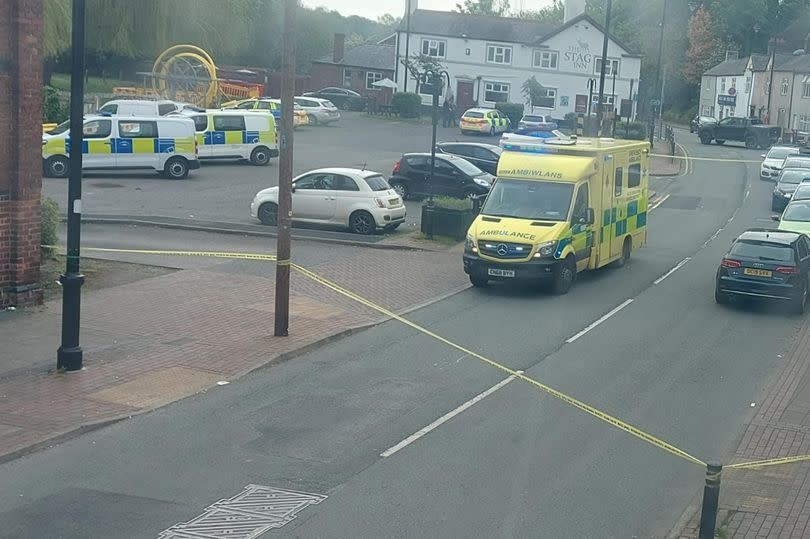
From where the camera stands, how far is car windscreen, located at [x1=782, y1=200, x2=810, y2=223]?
990 inches

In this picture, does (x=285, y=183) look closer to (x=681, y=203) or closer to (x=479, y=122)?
(x=681, y=203)

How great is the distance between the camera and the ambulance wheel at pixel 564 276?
66.0 feet

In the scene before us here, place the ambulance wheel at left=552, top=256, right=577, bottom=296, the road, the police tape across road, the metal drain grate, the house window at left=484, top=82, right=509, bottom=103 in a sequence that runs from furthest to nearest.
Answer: the house window at left=484, top=82, right=509, bottom=103 < the ambulance wheel at left=552, top=256, right=577, bottom=296 < the police tape across road < the road < the metal drain grate

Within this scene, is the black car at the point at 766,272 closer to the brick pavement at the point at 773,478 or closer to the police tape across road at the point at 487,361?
the brick pavement at the point at 773,478

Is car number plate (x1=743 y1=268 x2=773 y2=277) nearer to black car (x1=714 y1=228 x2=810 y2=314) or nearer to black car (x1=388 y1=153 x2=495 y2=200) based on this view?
black car (x1=714 y1=228 x2=810 y2=314)

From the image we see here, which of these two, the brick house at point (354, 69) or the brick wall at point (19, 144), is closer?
the brick wall at point (19, 144)

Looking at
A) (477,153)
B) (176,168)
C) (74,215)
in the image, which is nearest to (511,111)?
(477,153)

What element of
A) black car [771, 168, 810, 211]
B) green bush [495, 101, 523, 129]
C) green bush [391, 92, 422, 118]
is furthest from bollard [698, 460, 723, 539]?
green bush [495, 101, 523, 129]

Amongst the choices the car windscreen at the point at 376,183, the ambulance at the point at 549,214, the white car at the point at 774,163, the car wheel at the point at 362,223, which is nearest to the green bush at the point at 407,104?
the white car at the point at 774,163

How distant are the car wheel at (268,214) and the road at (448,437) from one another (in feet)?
29.3

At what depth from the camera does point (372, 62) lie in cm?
8631

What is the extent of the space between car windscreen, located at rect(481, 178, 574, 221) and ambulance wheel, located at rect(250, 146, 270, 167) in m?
20.8

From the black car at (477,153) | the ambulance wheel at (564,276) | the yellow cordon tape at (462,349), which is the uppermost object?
the black car at (477,153)

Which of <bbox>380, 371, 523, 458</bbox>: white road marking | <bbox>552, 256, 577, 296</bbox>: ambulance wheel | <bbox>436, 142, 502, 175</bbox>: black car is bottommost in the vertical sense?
<bbox>380, 371, 523, 458</bbox>: white road marking
